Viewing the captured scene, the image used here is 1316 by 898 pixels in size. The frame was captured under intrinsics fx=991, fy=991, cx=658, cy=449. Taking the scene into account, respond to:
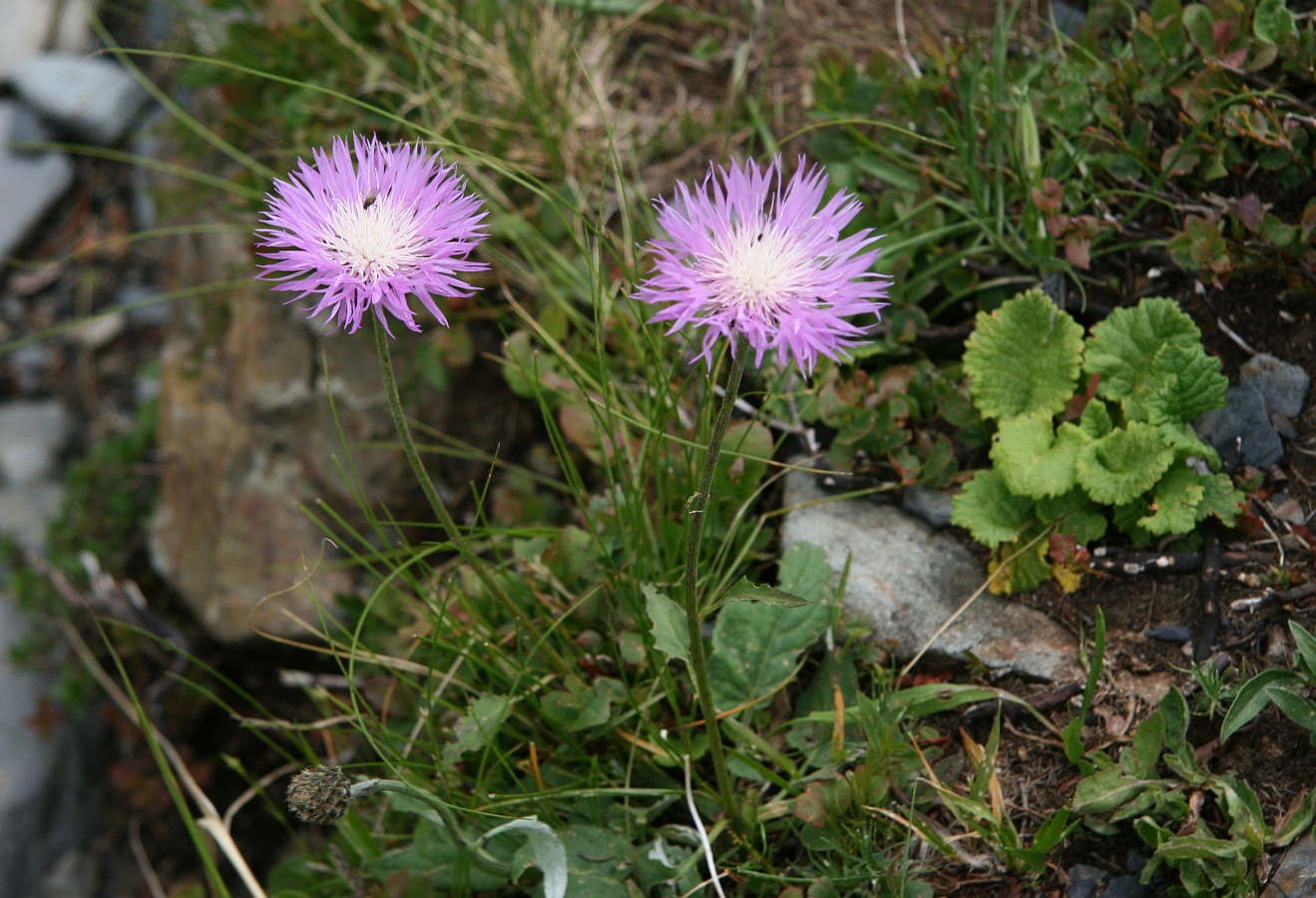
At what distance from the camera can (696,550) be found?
1369 mm

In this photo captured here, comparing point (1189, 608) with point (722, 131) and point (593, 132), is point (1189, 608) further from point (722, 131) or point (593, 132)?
point (593, 132)

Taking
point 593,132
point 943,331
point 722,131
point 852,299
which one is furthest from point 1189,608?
point 593,132

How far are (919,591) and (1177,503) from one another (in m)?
0.49

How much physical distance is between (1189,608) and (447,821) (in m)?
1.36

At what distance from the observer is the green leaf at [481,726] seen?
1.75 metres

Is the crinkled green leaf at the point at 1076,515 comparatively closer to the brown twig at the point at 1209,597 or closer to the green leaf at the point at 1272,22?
the brown twig at the point at 1209,597

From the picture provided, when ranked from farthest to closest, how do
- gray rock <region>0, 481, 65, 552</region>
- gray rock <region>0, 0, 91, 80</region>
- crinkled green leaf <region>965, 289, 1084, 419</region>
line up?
gray rock <region>0, 0, 91, 80</region> → gray rock <region>0, 481, 65, 552</region> → crinkled green leaf <region>965, 289, 1084, 419</region>

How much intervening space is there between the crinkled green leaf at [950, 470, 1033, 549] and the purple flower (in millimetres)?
742

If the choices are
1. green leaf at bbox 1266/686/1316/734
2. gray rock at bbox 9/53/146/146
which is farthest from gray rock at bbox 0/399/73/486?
green leaf at bbox 1266/686/1316/734

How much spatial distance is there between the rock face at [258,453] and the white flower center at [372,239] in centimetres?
147

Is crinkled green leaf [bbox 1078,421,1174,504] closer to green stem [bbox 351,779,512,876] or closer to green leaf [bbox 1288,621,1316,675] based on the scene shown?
green leaf [bbox 1288,621,1316,675]

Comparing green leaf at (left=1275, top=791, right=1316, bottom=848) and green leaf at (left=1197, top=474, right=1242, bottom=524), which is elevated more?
green leaf at (left=1197, top=474, right=1242, bottom=524)

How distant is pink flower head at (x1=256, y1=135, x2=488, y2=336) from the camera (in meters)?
1.29

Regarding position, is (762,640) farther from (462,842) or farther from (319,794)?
(319,794)
